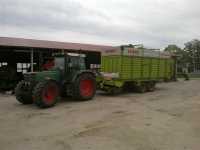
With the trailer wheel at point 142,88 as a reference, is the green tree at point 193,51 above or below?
above

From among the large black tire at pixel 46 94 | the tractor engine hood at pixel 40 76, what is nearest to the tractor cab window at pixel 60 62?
the tractor engine hood at pixel 40 76

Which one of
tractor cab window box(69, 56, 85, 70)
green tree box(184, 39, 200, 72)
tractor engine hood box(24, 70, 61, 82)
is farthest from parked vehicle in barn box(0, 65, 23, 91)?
green tree box(184, 39, 200, 72)

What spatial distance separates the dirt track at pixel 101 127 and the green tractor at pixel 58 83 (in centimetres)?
51

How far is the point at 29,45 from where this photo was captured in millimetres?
15359

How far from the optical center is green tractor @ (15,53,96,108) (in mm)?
9320

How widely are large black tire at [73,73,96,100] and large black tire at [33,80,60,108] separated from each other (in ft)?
3.19

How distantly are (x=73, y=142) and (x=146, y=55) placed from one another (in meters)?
9.80

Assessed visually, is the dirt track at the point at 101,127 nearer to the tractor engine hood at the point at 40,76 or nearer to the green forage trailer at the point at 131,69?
the tractor engine hood at the point at 40,76

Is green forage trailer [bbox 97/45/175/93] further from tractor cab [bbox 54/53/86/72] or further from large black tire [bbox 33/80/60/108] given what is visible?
large black tire [bbox 33/80/60/108]

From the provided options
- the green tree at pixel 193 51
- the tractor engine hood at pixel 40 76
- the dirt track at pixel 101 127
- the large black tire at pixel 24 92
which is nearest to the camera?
the dirt track at pixel 101 127

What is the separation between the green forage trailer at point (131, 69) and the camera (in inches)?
507

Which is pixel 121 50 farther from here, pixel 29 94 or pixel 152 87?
pixel 29 94

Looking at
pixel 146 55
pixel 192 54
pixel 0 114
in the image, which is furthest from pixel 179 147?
pixel 192 54

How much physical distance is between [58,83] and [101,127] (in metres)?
4.25
